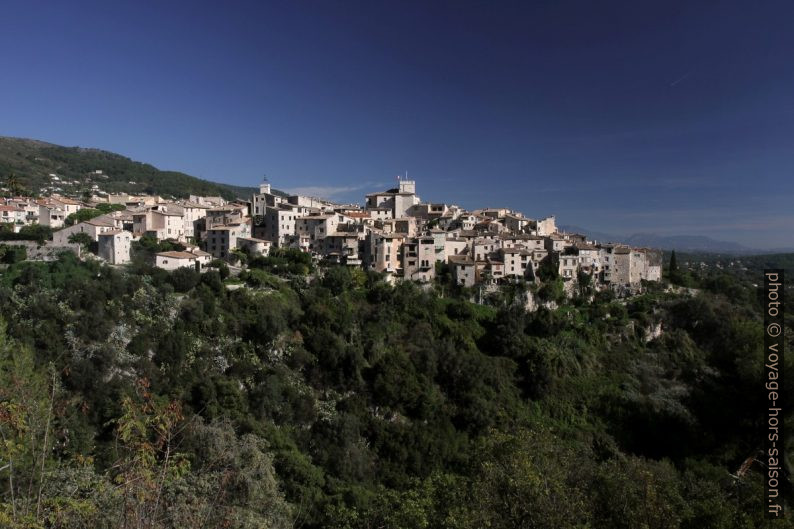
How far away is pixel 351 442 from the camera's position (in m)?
25.9

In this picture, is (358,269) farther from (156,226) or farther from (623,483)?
(623,483)

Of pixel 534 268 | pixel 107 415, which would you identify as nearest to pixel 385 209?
pixel 534 268

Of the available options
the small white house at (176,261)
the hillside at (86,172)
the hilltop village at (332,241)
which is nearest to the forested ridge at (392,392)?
the small white house at (176,261)

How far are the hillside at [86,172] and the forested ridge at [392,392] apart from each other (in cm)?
7764

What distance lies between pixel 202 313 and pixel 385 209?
101 feet

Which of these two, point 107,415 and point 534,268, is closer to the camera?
point 107,415

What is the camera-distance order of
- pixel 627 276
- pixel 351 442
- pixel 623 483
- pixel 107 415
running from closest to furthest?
1. pixel 623 483
2. pixel 107 415
3. pixel 351 442
4. pixel 627 276

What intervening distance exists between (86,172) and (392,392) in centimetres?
13159

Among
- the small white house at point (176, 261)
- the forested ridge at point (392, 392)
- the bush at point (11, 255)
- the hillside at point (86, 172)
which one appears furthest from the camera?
the hillside at point (86, 172)

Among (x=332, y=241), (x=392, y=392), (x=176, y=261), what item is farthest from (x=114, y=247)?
(x=392, y=392)

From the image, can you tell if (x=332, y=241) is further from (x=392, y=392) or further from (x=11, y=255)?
(x=11, y=255)

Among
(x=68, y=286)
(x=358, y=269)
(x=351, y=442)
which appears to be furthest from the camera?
(x=358, y=269)

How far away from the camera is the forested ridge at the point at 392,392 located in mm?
11797

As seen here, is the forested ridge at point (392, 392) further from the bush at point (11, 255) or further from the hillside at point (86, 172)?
the hillside at point (86, 172)
